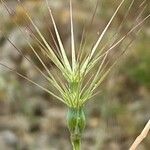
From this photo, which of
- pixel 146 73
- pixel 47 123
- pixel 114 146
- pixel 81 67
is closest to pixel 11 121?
pixel 47 123

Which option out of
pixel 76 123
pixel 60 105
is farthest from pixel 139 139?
pixel 60 105

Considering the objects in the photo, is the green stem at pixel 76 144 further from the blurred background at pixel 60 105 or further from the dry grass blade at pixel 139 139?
the blurred background at pixel 60 105

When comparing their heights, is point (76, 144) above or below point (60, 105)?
below

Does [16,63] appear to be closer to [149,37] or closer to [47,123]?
[47,123]

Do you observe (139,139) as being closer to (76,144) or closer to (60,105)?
(76,144)

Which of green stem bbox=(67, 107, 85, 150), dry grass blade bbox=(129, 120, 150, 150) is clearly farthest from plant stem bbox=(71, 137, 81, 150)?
dry grass blade bbox=(129, 120, 150, 150)

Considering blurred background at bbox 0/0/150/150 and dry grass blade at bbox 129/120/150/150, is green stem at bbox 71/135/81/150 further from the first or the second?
blurred background at bbox 0/0/150/150

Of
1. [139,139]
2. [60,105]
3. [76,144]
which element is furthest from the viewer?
[60,105]

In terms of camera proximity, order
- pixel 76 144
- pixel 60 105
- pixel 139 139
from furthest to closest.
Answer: pixel 60 105 < pixel 139 139 < pixel 76 144
